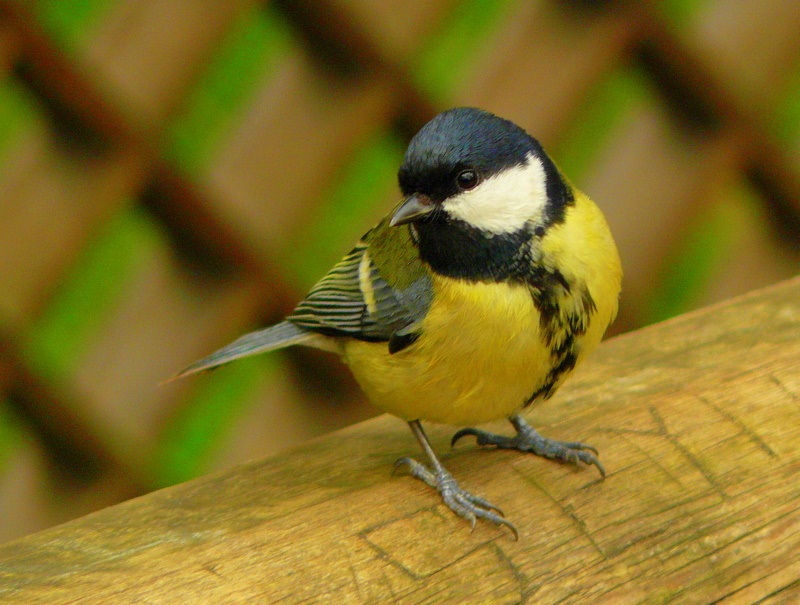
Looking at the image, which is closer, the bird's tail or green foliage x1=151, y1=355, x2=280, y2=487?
the bird's tail

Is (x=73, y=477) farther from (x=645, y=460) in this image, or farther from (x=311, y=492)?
(x=645, y=460)

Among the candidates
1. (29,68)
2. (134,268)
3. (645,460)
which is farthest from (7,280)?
(645,460)

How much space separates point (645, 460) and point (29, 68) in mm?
948

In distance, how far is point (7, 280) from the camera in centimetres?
147

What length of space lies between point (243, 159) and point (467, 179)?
552 mm

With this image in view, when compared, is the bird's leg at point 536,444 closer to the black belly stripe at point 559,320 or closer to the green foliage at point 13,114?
the black belly stripe at point 559,320

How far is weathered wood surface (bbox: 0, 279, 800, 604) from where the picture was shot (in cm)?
85

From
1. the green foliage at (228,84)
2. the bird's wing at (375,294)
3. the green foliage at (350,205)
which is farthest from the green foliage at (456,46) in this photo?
the bird's wing at (375,294)

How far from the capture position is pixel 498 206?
3.67ft

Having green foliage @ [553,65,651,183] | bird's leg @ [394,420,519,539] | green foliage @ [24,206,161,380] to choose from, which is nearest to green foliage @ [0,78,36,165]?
green foliage @ [24,206,161,380]

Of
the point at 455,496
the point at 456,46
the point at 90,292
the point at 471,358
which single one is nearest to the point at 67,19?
the point at 90,292

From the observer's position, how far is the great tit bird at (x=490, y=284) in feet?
3.58

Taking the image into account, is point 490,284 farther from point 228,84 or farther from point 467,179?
point 228,84

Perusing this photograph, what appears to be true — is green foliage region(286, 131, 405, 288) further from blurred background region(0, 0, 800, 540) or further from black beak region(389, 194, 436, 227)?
black beak region(389, 194, 436, 227)
